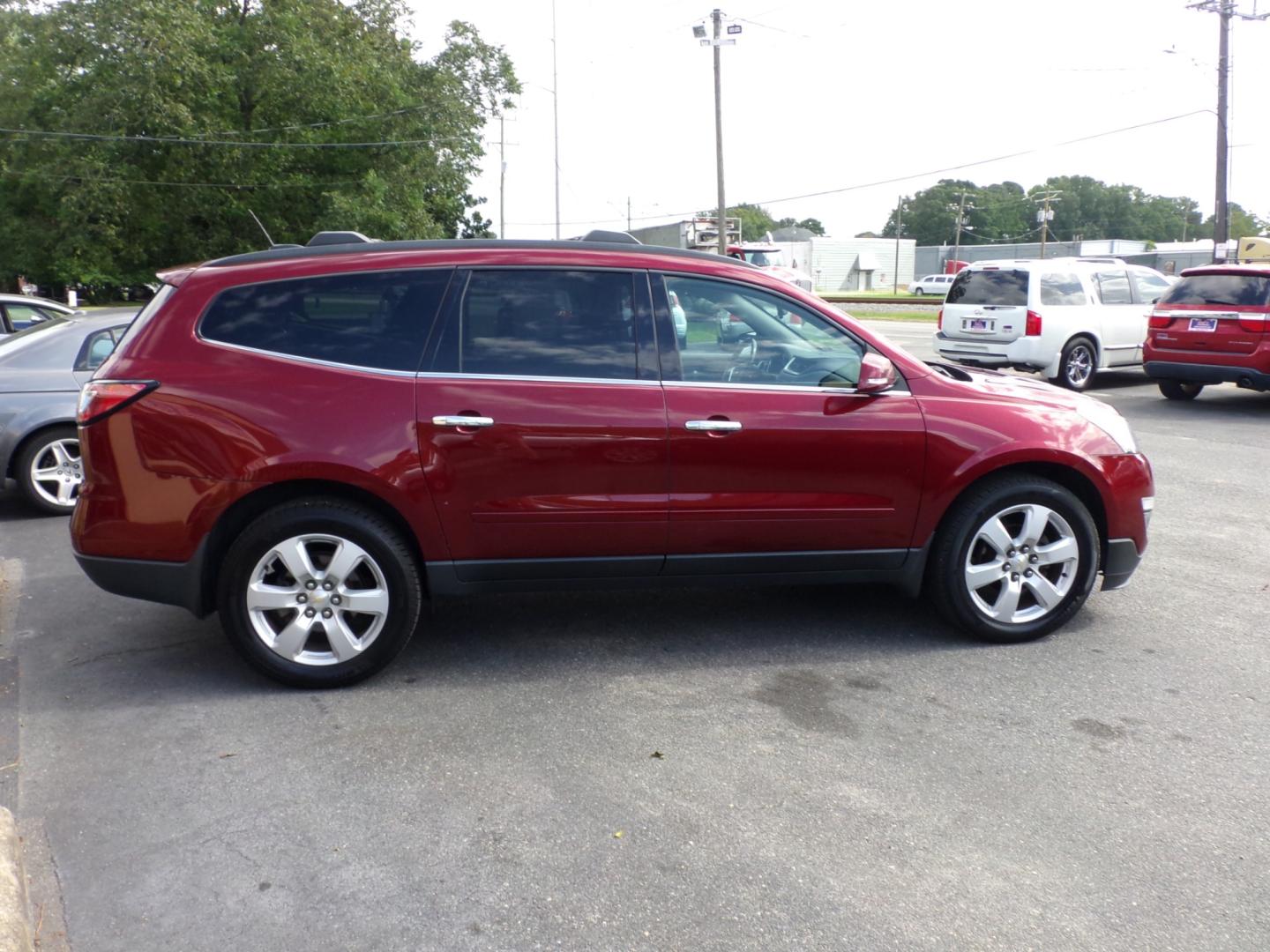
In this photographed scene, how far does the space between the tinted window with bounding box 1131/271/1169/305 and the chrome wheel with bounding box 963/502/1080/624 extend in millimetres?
12156

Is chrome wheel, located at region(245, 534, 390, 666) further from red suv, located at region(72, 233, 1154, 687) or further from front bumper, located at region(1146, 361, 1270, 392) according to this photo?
front bumper, located at region(1146, 361, 1270, 392)

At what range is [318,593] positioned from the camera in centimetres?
446

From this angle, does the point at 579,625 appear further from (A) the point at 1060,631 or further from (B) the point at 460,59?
(B) the point at 460,59

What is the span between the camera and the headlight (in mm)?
5141

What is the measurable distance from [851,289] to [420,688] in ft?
312

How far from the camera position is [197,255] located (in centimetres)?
3616

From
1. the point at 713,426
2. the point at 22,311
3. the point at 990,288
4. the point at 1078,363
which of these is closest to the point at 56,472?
the point at 22,311

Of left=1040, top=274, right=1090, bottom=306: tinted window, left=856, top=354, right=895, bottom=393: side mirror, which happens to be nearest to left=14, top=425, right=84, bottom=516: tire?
left=856, top=354, right=895, bottom=393: side mirror

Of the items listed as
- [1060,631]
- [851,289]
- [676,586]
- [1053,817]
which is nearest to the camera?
[1053,817]

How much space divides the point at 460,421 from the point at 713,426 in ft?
3.44

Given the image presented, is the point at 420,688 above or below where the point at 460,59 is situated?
below

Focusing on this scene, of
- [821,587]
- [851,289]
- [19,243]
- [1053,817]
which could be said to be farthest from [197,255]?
[851,289]

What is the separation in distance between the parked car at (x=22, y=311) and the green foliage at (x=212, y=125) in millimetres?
23398

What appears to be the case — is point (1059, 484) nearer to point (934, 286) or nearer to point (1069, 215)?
point (934, 286)
